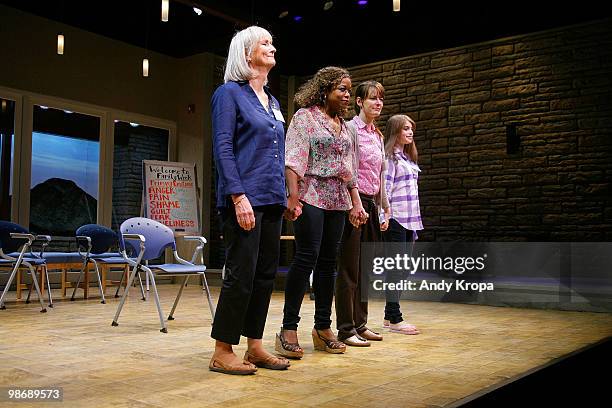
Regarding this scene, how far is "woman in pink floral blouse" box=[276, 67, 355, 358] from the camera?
8.54 ft

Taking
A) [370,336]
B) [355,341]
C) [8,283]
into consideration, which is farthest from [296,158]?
[8,283]

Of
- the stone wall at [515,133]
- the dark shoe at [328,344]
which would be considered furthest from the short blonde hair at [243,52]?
the stone wall at [515,133]

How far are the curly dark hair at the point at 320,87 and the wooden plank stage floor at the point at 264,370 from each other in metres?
1.17

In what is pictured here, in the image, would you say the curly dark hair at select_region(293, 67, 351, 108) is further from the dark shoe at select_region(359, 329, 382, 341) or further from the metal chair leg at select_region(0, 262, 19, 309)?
the metal chair leg at select_region(0, 262, 19, 309)

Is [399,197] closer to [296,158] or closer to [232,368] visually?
[296,158]

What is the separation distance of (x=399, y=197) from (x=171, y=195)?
A: 15.0 feet

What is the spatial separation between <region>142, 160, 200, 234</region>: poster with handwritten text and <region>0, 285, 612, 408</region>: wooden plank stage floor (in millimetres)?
3054

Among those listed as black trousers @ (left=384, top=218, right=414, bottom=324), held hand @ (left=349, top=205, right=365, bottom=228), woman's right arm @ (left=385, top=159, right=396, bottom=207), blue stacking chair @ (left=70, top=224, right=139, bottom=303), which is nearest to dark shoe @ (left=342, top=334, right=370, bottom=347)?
held hand @ (left=349, top=205, right=365, bottom=228)

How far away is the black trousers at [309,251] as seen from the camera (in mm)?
2602

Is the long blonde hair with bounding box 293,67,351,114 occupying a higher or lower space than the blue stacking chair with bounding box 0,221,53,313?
higher

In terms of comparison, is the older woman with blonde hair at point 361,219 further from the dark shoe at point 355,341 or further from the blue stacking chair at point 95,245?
the blue stacking chair at point 95,245

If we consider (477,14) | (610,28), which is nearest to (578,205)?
(610,28)

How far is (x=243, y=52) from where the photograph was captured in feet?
7.79

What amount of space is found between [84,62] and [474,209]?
4.99 m
